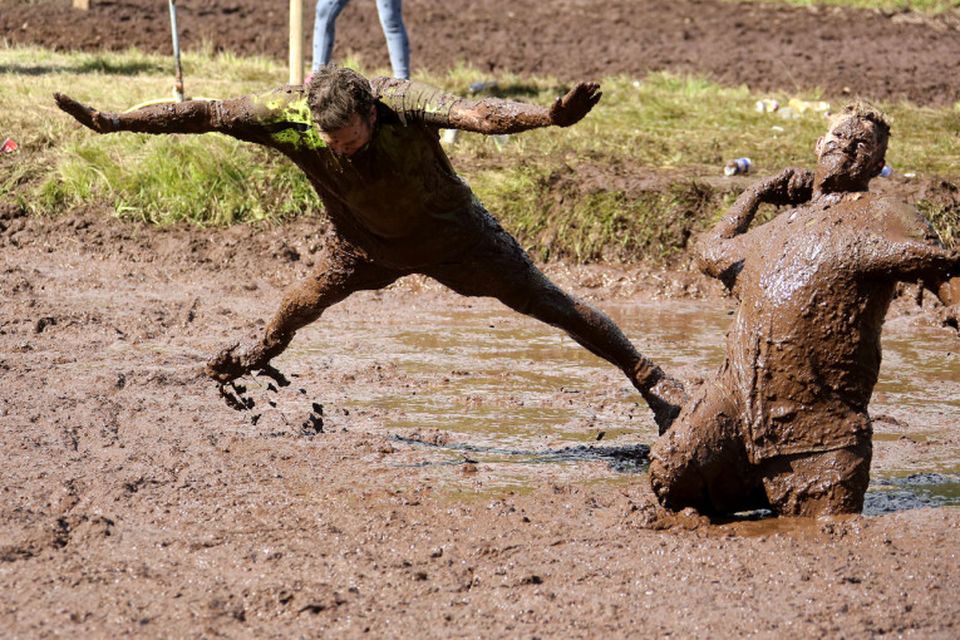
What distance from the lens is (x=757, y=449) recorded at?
4.55 m

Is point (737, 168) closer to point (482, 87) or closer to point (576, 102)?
point (482, 87)

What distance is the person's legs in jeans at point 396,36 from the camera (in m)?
9.99

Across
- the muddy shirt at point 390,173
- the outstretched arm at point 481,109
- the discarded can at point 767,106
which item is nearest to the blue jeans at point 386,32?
the discarded can at point 767,106

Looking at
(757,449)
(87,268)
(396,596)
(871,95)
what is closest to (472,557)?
(396,596)

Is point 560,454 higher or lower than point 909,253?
lower

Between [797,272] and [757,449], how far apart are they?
1.92 feet

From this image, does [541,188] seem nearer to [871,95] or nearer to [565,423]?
[565,423]

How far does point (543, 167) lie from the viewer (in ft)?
30.6

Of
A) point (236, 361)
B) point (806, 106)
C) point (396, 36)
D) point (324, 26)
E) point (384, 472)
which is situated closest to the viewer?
point (384, 472)

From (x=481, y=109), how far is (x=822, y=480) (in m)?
1.63

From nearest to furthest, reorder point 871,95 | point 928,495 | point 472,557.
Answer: point 472,557, point 928,495, point 871,95

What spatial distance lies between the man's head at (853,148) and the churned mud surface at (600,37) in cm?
747

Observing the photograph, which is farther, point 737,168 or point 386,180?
point 737,168

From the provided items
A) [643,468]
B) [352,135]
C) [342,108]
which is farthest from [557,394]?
[342,108]
